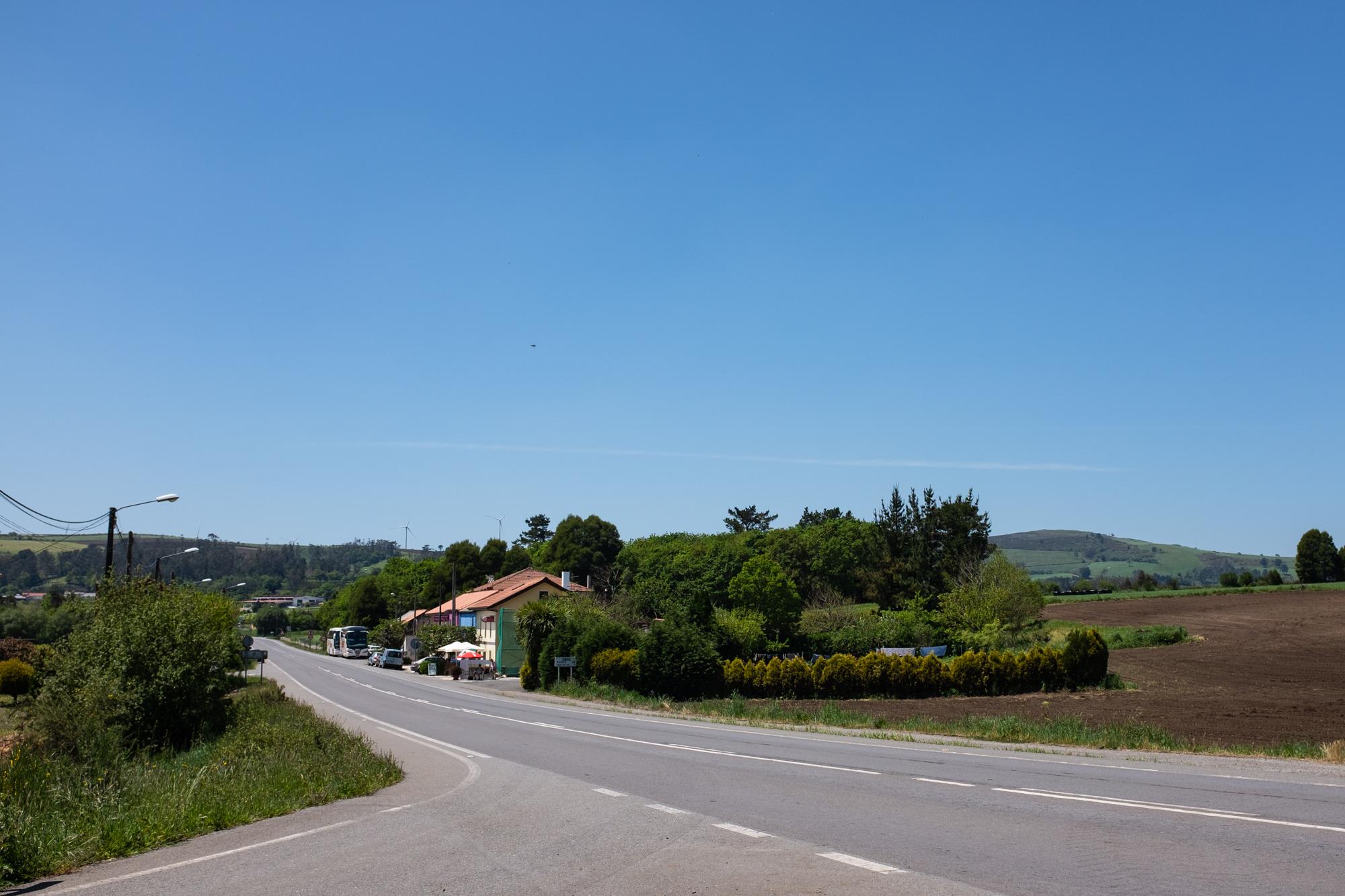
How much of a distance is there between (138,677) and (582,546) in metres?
114

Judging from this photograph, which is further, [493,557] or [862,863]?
[493,557]

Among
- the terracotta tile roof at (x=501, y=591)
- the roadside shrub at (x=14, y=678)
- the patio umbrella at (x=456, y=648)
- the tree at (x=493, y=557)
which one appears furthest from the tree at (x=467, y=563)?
the roadside shrub at (x=14, y=678)

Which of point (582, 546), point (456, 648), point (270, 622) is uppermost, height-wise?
point (582, 546)

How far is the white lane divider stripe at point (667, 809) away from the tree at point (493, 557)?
443 feet

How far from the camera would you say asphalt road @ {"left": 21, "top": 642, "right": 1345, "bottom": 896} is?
7738mm

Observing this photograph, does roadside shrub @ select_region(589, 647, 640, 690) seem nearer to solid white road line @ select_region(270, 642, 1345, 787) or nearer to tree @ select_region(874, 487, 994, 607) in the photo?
solid white road line @ select_region(270, 642, 1345, 787)

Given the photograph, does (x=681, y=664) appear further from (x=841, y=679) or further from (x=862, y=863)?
(x=862, y=863)

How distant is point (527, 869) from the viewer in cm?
846

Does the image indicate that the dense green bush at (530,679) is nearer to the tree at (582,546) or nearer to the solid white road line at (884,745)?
the solid white road line at (884,745)

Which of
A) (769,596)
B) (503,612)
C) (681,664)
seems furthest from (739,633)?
(681,664)

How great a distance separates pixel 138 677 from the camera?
27.5 metres

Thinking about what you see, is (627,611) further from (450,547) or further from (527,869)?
(450,547)

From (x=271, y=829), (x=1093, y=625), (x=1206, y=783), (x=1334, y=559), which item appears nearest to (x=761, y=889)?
(x=271, y=829)

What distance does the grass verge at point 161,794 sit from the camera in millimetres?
9445
